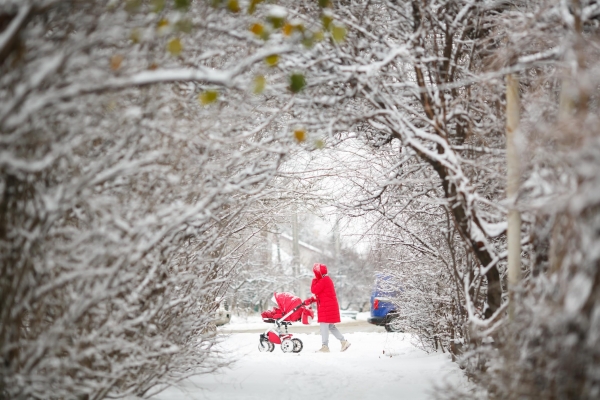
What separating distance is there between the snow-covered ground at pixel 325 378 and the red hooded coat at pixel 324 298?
65cm

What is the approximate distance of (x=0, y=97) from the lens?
294cm

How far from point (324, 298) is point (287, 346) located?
1.12 m

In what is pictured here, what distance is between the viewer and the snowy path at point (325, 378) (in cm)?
577

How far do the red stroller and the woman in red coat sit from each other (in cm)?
47

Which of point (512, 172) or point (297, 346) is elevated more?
point (512, 172)

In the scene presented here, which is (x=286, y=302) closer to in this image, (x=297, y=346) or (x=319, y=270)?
(x=297, y=346)

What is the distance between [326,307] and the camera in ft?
31.7

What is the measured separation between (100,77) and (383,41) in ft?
8.82

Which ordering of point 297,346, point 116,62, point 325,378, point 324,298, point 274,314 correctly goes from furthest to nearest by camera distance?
1. point 274,314
2. point 297,346
3. point 324,298
4. point 325,378
5. point 116,62

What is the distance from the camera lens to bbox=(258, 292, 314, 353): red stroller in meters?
9.99

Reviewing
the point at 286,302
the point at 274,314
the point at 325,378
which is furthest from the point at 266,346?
the point at 325,378

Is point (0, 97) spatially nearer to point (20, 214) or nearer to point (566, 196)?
point (20, 214)

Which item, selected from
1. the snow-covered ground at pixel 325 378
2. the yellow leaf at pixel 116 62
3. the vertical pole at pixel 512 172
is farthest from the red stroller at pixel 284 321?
the yellow leaf at pixel 116 62

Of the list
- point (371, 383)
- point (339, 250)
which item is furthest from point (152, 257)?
point (339, 250)
